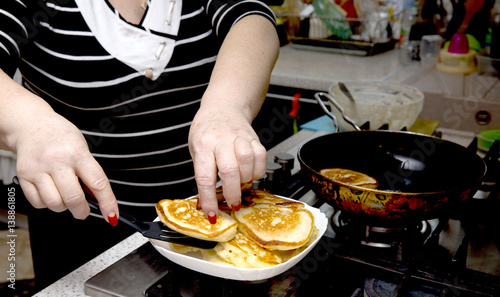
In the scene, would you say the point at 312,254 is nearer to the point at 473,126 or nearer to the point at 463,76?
the point at 473,126

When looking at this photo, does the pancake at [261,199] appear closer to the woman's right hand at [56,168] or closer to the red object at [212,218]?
the red object at [212,218]

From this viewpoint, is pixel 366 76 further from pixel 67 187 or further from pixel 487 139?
pixel 67 187

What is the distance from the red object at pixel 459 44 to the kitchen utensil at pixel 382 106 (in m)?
0.74

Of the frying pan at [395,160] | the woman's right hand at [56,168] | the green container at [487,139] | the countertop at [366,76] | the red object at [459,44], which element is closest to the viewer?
the woman's right hand at [56,168]

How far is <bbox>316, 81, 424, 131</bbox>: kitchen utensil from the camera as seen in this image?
4.58 feet

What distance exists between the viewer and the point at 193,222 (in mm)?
728

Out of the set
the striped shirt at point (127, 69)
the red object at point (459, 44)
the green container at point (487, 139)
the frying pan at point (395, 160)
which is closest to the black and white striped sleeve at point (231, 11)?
the striped shirt at point (127, 69)

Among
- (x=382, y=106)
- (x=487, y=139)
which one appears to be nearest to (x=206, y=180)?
(x=382, y=106)

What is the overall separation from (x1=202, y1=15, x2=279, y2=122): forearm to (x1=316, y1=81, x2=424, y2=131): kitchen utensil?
1.24 feet

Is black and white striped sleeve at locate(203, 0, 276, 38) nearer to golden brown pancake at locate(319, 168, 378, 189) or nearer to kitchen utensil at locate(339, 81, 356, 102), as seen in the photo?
golden brown pancake at locate(319, 168, 378, 189)

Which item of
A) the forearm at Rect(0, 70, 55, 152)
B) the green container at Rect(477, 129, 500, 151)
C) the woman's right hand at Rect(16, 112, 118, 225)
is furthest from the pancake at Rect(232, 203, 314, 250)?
the green container at Rect(477, 129, 500, 151)

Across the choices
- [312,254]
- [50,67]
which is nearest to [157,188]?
[50,67]

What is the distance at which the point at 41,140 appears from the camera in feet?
2.19

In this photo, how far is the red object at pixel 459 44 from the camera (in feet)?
7.00
